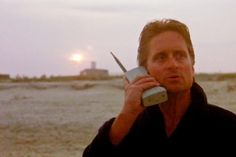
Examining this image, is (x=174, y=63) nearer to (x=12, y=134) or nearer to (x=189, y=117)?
(x=189, y=117)

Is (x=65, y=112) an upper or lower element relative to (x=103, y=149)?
lower

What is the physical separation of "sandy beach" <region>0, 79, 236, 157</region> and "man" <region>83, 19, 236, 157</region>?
214 inches

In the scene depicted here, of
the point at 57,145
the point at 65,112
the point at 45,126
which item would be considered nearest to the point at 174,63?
the point at 57,145

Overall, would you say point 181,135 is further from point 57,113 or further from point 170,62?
point 57,113

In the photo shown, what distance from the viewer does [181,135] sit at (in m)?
2.61

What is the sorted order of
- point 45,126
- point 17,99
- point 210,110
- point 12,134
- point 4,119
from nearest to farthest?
point 210,110 → point 12,134 → point 45,126 → point 4,119 → point 17,99

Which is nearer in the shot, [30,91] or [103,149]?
[103,149]

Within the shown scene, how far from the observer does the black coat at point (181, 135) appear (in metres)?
2.59

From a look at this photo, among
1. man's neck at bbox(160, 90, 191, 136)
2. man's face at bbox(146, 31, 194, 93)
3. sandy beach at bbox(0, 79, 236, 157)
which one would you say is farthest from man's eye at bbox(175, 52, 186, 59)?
sandy beach at bbox(0, 79, 236, 157)

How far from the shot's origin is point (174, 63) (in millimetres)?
2611

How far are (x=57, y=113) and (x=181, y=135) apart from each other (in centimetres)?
1138

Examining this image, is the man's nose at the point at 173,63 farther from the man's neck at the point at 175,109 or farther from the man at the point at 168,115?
the man's neck at the point at 175,109

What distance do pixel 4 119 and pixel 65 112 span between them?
5.10 ft

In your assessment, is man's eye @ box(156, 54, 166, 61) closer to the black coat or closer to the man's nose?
the man's nose
